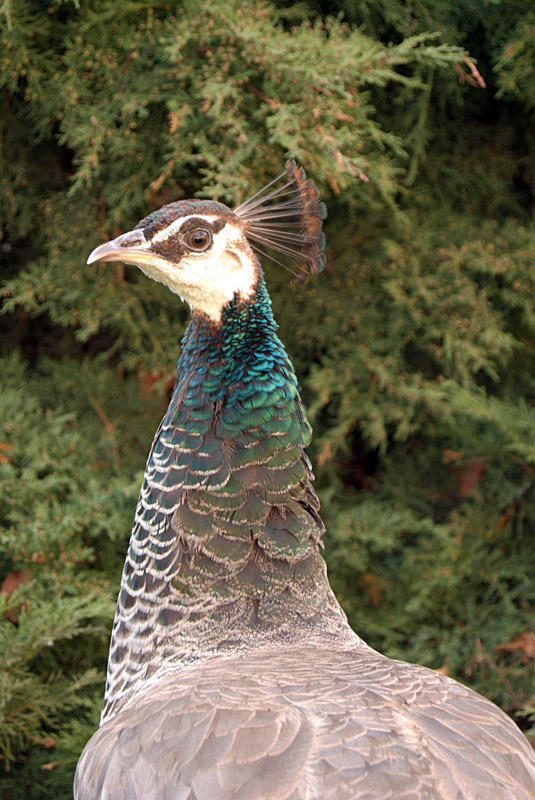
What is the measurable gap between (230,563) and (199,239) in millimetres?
585

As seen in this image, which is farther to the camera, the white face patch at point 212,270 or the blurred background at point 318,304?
the blurred background at point 318,304

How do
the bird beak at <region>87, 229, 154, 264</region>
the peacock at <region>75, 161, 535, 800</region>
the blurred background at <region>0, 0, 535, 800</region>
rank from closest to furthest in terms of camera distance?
the peacock at <region>75, 161, 535, 800</region> < the bird beak at <region>87, 229, 154, 264</region> < the blurred background at <region>0, 0, 535, 800</region>

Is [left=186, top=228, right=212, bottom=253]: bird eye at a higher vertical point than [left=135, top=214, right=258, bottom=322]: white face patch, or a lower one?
higher

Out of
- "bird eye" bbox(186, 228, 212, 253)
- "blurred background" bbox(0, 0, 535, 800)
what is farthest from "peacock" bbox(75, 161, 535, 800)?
"blurred background" bbox(0, 0, 535, 800)

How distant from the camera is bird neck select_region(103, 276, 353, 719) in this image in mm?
1594

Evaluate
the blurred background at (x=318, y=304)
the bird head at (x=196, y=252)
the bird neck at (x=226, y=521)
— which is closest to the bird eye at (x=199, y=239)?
the bird head at (x=196, y=252)

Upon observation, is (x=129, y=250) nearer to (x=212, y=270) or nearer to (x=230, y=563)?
(x=212, y=270)

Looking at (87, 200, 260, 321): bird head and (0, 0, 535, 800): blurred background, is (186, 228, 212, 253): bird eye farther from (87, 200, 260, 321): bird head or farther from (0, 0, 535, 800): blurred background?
(0, 0, 535, 800): blurred background

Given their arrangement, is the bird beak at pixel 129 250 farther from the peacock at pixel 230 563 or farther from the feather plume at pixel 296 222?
the feather plume at pixel 296 222

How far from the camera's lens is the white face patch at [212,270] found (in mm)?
1609

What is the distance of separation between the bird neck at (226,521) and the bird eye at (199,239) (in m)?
0.11

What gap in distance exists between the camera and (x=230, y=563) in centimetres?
160

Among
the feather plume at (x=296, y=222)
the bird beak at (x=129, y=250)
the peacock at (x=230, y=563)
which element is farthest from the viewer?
the feather plume at (x=296, y=222)

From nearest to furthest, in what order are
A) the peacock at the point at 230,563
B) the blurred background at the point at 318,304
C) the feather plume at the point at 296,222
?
the peacock at the point at 230,563 < the feather plume at the point at 296,222 < the blurred background at the point at 318,304
